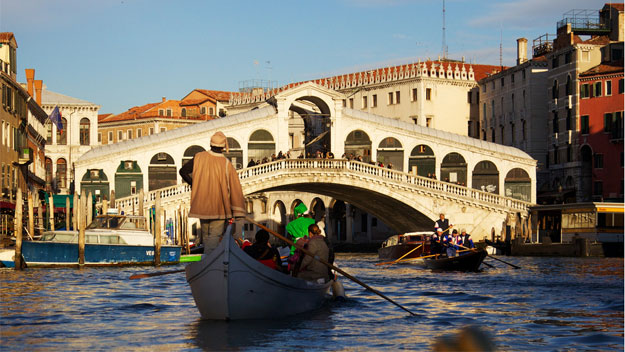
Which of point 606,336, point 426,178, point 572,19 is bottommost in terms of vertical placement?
point 606,336

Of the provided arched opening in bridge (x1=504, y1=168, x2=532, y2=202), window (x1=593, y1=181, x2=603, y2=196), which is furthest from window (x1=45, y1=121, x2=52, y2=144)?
window (x1=593, y1=181, x2=603, y2=196)

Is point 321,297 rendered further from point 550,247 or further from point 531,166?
point 531,166

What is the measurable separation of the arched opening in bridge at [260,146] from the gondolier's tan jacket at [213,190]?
117ft

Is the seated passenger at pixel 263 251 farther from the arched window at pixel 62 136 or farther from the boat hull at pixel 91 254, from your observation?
the arched window at pixel 62 136

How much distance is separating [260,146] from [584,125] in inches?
608

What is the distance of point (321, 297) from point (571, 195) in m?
39.7

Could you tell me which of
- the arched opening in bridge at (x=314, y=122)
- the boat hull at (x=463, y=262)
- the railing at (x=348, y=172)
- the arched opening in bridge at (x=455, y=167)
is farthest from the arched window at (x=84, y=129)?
the boat hull at (x=463, y=262)

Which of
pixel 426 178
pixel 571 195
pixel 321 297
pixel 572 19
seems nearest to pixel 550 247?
pixel 426 178

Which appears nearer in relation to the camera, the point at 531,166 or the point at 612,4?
the point at 531,166

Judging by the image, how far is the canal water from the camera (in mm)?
12180

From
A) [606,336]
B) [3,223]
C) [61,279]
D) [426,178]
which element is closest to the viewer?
[606,336]

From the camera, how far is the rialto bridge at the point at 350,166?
4641cm

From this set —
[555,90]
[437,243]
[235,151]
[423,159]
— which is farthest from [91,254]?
[555,90]

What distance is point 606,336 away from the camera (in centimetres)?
1266
